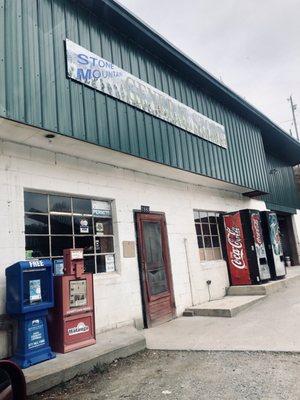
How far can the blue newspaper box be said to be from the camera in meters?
4.86

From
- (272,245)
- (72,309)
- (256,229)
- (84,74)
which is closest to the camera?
(72,309)

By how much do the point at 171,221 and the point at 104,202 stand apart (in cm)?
230

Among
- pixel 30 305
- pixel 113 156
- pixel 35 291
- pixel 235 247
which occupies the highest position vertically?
pixel 113 156

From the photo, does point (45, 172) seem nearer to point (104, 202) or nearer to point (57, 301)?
point (104, 202)

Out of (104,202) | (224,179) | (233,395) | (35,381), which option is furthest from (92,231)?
(224,179)

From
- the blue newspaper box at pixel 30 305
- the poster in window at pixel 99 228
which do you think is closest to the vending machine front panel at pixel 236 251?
the poster in window at pixel 99 228

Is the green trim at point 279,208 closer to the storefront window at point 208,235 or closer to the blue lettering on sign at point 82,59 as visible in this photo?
the storefront window at point 208,235

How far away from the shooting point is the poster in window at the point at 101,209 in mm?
7375

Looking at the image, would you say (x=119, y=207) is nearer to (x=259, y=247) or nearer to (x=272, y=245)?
(x=259, y=247)

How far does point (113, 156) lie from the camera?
7336 millimetres

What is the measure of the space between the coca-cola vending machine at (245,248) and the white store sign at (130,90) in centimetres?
270

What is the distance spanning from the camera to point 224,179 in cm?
1061

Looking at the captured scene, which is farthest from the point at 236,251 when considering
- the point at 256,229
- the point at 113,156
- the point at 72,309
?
the point at 72,309

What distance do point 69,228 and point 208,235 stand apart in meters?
5.45
